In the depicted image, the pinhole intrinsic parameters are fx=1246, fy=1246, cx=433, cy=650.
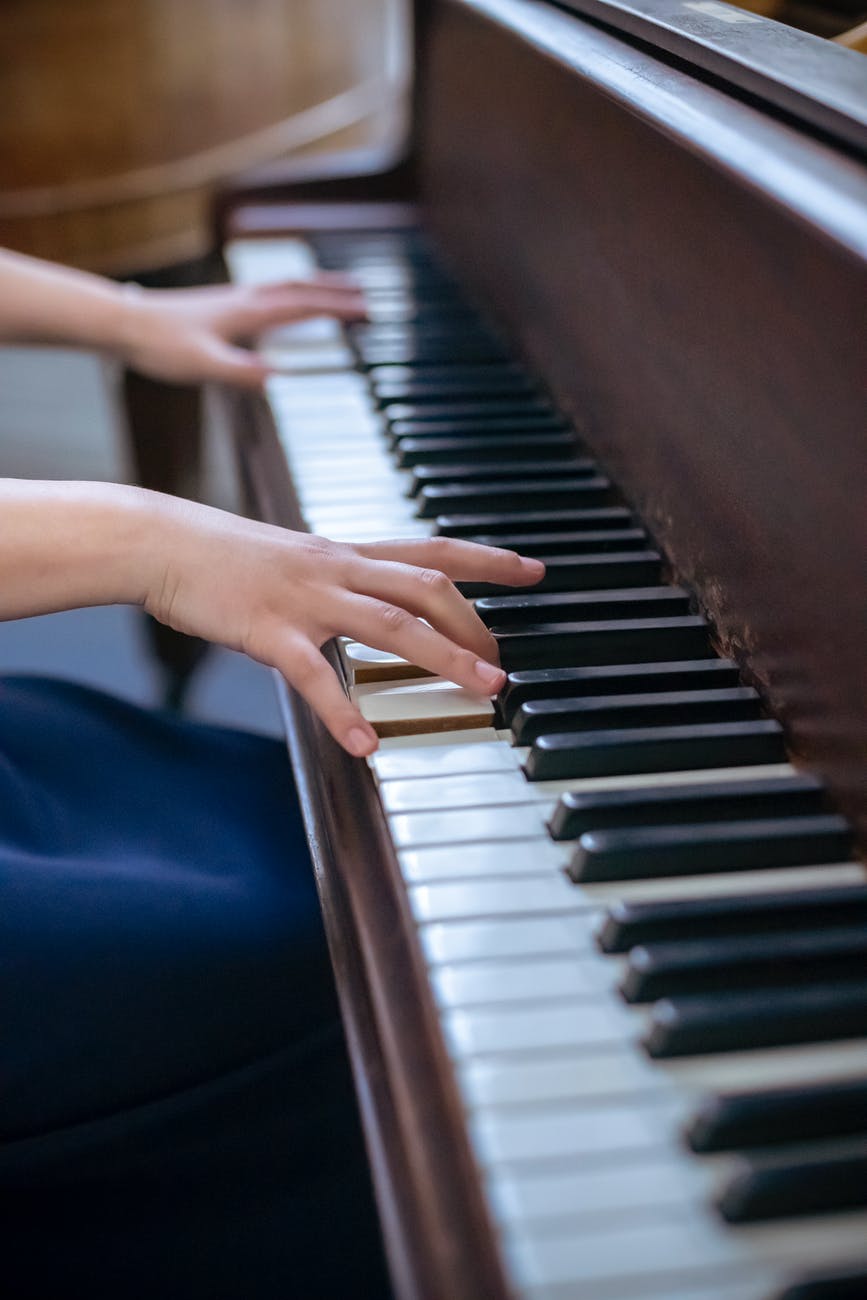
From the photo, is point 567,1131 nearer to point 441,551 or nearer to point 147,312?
point 441,551

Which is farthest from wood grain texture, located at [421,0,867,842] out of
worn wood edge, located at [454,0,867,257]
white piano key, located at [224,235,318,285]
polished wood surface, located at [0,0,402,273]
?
polished wood surface, located at [0,0,402,273]

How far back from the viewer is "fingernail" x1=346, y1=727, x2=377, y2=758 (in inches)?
30.4

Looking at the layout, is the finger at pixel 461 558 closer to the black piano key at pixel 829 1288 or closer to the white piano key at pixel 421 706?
the white piano key at pixel 421 706

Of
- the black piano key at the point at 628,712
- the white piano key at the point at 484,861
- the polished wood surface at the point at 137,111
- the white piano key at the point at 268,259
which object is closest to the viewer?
the white piano key at the point at 484,861

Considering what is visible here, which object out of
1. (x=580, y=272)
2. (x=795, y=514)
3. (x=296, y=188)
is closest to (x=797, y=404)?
(x=795, y=514)

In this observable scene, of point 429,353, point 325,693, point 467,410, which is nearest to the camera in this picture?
point 325,693

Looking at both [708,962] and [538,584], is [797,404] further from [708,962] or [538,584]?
[708,962]

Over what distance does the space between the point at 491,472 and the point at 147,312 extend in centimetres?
60

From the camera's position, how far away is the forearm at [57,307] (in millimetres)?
1501

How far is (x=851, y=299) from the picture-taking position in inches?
28.0

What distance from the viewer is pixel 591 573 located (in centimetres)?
97

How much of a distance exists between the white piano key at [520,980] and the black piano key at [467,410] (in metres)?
0.74

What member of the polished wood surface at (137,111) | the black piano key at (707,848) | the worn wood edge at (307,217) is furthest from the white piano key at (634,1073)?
the polished wood surface at (137,111)

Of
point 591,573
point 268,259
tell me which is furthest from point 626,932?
point 268,259
